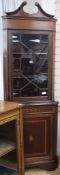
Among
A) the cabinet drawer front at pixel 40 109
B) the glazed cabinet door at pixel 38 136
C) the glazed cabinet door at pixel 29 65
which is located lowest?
the glazed cabinet door at pixel 38 136

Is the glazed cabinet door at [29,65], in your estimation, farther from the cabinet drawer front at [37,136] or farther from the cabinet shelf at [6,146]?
the cabinet shelf at [6,146]

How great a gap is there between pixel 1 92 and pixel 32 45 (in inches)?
25.8

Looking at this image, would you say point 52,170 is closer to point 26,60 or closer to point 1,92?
point 1,92

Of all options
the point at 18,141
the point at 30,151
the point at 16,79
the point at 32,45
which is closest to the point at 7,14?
the point at 32,45

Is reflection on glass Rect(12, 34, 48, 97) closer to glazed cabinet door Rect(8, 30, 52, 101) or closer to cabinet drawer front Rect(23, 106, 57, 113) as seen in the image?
glazed cabinet door Rect(8, 30, 52, 101)

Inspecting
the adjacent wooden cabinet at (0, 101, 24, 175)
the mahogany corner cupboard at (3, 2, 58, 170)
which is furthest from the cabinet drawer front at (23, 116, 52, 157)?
the adjacent wooden cabinet at (0, 101, 24, 175)

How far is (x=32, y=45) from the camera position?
2.60 metres

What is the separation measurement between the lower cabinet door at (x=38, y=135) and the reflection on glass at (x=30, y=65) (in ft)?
0.94

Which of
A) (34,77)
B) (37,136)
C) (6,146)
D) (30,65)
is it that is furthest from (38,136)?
(30,65)

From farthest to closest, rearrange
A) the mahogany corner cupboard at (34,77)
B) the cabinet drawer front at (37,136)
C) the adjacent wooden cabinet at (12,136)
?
the cabinet drawer front at (37,136) < the mahogany corner cupboard at (34,77) < the adjacent wooden cabinet at (12,136)

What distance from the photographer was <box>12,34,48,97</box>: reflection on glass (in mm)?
2564

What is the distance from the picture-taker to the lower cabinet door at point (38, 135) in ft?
8.48

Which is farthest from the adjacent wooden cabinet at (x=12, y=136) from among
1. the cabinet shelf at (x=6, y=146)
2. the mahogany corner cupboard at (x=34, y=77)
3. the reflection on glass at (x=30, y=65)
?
the reflection on glass at (x=30, y=65)

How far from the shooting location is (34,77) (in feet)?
8.71
